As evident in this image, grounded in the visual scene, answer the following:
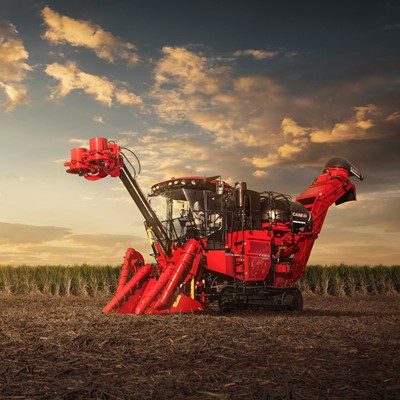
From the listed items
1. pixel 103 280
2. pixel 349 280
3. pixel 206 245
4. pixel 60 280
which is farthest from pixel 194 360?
pixel 349 280

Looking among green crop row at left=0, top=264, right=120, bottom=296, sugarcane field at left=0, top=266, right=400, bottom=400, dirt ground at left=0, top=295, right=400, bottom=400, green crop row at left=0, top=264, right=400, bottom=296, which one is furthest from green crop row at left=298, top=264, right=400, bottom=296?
dirt ground at left=0, top=295, right=400, bottom=400

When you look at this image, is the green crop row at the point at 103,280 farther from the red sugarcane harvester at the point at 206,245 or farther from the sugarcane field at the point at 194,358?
the sugarcane field at the point at 194,358

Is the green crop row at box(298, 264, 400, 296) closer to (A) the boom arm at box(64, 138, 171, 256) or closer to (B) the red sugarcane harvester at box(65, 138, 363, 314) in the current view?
(B) the red sugarcane harvester at box(65, 138, 363, 314)

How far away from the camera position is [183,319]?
33.0 feet

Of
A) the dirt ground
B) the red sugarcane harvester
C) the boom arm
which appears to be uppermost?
the boom arm

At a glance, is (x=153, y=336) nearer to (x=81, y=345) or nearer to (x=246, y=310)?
(x=81, y=345)

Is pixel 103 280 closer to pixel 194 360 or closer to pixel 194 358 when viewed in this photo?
pixel 194 358

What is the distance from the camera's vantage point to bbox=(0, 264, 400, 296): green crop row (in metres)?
23.1

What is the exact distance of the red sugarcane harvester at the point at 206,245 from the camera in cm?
1216

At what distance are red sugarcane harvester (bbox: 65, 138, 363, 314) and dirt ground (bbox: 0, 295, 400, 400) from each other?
2.33 m

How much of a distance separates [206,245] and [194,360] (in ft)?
21.0

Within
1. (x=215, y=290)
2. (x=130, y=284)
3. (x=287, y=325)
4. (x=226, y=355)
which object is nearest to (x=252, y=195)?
(x=215, y=290)

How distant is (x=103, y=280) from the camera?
23.0 m

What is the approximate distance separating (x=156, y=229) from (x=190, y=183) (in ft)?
4.73
